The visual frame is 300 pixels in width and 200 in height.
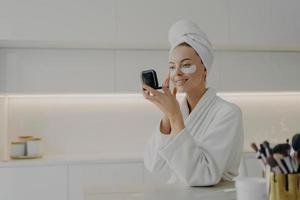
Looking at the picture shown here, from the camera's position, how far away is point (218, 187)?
48.9 inches

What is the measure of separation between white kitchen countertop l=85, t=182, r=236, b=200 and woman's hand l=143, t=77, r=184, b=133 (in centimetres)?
18

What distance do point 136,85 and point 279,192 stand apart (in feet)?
7.30

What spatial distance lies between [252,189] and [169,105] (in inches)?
15.3

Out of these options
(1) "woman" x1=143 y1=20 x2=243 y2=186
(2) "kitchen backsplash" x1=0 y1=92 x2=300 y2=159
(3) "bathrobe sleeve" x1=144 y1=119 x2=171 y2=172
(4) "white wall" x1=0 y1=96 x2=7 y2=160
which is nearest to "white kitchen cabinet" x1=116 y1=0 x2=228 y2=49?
(2) "kitchen backsplash" x1=0 y1=92 x2=300 y2=159

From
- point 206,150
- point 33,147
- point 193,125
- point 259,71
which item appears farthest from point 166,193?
point 259,71

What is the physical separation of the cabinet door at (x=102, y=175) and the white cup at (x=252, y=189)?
6.00ft

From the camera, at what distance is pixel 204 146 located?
1.23 m

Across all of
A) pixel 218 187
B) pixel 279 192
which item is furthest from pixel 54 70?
pixel 279 192

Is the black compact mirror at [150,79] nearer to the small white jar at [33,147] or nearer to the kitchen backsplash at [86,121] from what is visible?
the small white jar at [33,147]

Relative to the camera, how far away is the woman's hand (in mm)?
1196

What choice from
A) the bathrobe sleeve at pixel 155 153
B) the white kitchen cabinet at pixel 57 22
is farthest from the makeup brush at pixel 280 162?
the white kitchen cabinet at pixel 57 22

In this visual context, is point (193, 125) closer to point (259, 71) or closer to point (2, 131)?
point (2, 131)

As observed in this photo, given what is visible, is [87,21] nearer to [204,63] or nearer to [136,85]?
[136,85]

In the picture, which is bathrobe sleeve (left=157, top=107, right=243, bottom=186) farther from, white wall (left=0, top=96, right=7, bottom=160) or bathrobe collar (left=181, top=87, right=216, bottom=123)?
white wall (left=0, top=96, right=7, bottom=160)
